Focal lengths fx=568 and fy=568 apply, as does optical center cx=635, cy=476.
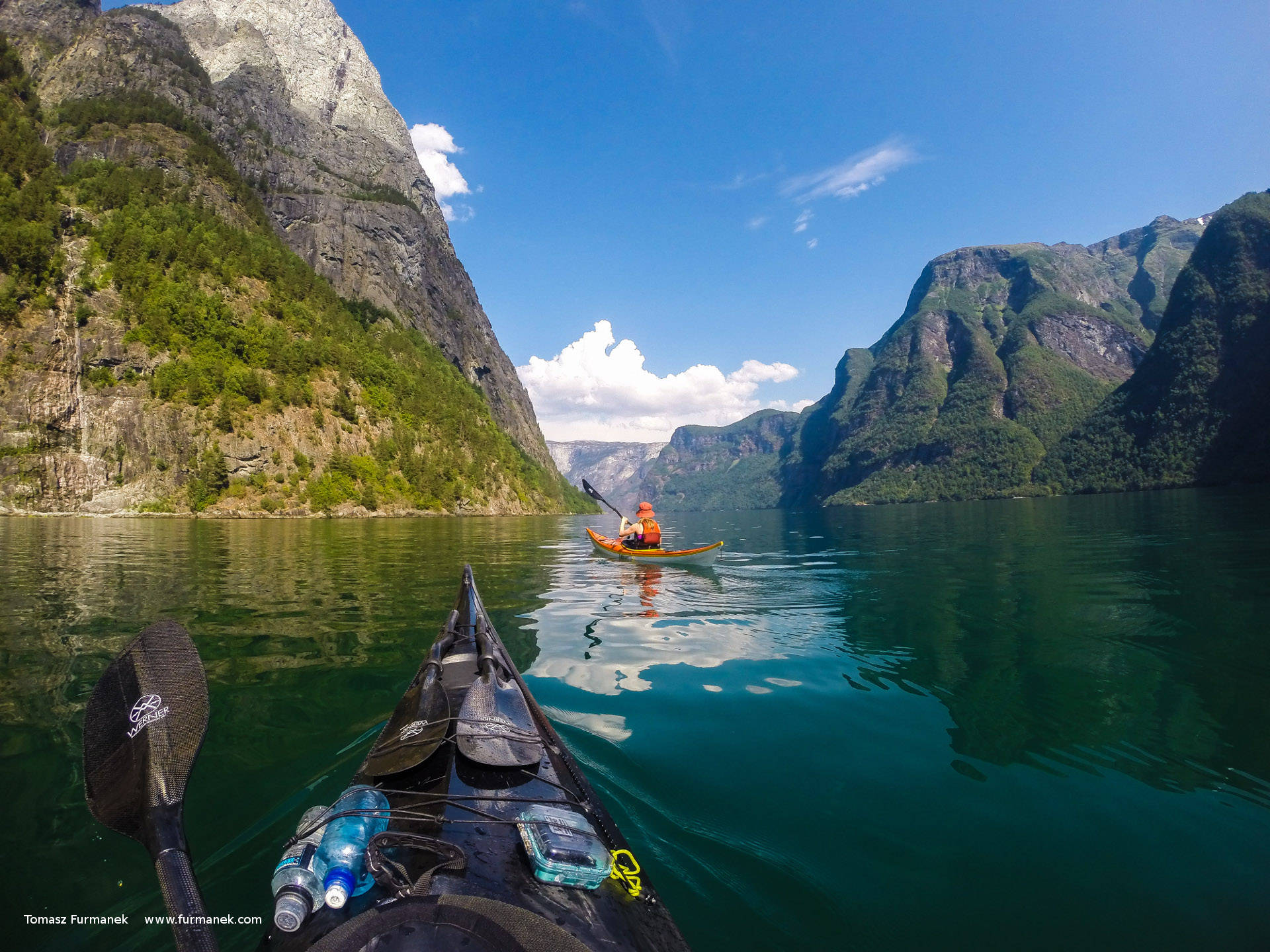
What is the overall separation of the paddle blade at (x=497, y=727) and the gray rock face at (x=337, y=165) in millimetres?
116660

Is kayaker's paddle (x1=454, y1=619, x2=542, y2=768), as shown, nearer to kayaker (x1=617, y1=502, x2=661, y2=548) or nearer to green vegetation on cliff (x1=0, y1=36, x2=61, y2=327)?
kayaker (x1=617, y1=502, x2=661, y2=548)

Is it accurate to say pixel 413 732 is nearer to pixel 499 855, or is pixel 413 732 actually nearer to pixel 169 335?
pixel 499 855

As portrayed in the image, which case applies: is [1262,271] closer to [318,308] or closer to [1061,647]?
[1061,647]

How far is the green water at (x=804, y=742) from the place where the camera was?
3.43 meters

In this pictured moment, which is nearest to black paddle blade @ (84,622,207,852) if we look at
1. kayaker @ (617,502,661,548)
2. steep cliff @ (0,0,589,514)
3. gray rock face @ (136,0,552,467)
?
kayaker @ (617,502,661,548)

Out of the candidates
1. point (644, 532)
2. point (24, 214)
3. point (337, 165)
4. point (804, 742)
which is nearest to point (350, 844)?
point (804, 742)

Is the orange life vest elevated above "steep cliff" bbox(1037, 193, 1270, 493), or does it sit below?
below

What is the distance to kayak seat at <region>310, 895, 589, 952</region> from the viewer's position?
182cm

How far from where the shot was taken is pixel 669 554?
21.1 metres

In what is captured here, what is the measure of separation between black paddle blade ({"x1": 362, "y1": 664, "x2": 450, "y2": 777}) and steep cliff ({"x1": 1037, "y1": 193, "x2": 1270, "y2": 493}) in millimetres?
128561

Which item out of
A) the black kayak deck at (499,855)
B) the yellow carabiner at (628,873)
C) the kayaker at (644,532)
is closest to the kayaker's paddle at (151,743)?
the black kayak deck at (499,855)

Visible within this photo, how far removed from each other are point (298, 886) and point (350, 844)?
26cm

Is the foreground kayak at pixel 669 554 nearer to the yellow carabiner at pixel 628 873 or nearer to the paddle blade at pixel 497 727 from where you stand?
the paddle blade at pixel 497 727

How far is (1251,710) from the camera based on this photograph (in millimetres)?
6156
